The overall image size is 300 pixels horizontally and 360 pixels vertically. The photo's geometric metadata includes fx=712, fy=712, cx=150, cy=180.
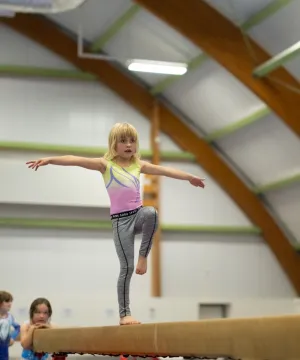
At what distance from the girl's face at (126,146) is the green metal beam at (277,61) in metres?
5.47

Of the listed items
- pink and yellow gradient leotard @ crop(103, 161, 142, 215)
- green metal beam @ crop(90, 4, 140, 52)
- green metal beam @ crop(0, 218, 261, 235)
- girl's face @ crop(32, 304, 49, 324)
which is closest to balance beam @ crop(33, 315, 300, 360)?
pink and yellow gradient leotard @ crop(103, 161, 142, 215)

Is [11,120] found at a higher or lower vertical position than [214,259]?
higher

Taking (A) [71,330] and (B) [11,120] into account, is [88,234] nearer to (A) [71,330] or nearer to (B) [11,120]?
(B) [11,120]

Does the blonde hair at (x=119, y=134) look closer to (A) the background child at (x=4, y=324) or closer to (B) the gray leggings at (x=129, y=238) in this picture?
(B) the gray leggings at (x=129, y=238)

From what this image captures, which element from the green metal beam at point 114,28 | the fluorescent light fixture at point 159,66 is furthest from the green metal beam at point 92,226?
the green metal beam at point 114,28

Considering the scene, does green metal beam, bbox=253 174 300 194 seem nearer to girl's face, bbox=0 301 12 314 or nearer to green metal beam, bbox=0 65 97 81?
green metal beam, bbox=0 65 97 81

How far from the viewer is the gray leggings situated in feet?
16.5

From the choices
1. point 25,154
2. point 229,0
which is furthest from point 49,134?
point 229,0

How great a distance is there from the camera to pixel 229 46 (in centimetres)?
1141

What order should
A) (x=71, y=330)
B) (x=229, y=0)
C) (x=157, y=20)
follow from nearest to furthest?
(x=71, y=330), (x=229, y=0), (x=157, y=20)

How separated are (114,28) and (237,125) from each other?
9.53ft

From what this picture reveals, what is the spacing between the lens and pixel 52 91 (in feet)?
46.4

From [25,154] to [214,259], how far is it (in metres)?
4.37

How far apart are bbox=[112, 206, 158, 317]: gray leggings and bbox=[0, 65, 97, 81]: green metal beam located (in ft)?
30.4
